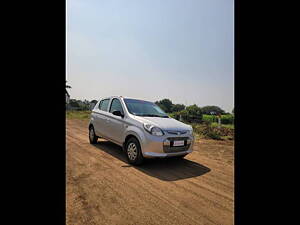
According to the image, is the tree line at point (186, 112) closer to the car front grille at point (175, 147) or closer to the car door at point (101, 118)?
the car door at point (101, 118)

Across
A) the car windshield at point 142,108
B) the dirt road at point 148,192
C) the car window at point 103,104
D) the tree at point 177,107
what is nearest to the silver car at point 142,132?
the car windshield at point 142,108

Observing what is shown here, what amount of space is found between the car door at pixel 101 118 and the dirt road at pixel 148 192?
105cm

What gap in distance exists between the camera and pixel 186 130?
3.64 metres

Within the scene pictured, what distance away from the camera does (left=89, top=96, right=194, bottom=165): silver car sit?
3258 mm

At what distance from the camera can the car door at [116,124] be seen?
3.94 meters

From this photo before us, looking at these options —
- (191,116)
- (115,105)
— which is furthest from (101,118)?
(191,116)

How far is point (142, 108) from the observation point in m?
4.39

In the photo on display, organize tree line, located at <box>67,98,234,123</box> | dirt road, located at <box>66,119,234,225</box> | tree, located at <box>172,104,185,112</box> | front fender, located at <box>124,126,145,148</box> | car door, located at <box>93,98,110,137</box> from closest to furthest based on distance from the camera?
dirt road, located at <box>66,119,234,225</box>, front fender, located at <box>124,126,145,148</box>, car door, located at <box>93,98,110,137</box>, tree line, located at <box>67,98,234,123</box>, tree, located at <box>172,104,185,112</box>

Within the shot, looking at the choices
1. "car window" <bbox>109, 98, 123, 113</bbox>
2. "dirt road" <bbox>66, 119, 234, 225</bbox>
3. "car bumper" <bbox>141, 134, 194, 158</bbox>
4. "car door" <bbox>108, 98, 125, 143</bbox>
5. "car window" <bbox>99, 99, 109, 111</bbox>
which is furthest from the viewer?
"car window" <bbox>99, 99, 109, 111</bbox>

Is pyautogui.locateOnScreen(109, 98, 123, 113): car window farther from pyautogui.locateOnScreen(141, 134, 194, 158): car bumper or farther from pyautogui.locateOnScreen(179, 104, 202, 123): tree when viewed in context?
pyautogui.locateOnScreen(179, 104, 202, 123): tree

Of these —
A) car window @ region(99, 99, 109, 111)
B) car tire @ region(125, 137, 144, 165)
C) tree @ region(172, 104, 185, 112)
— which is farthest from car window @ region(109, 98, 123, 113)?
tree @ region(172, 104, 185, 112)

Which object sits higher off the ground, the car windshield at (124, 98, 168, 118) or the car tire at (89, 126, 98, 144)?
the car windshield at (124, 98, 168, 118)
